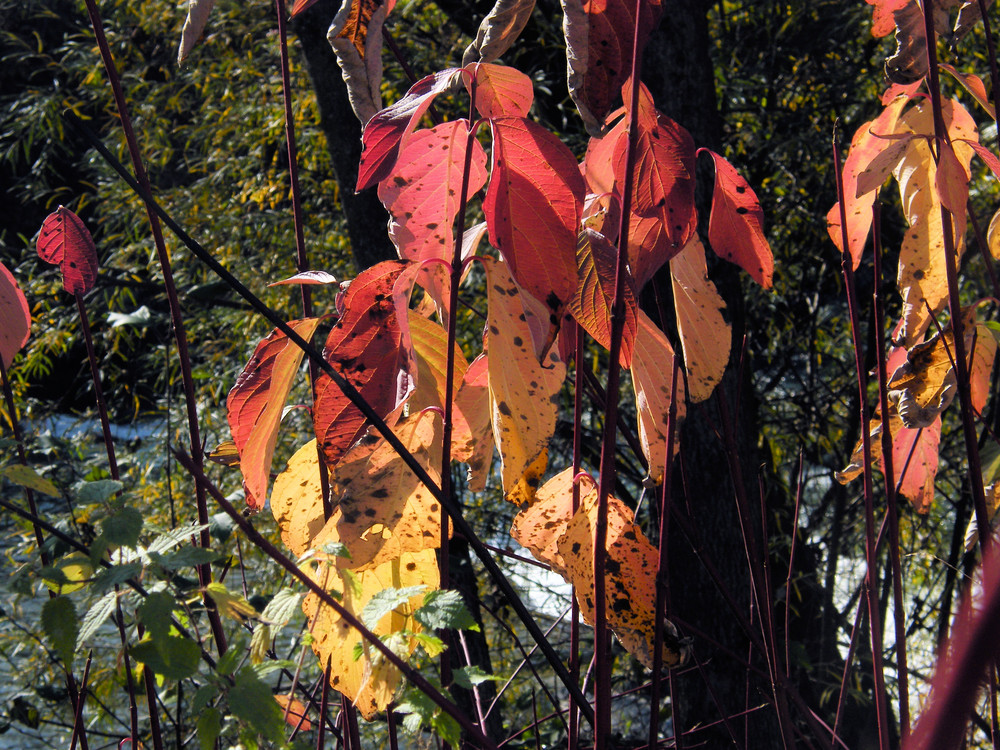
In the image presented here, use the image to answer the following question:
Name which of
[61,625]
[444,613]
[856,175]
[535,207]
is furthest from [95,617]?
[856,175]

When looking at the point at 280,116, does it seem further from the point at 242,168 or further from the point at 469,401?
the point at 469,401

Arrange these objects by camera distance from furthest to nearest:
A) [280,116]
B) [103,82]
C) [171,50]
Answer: [171,50]
[103,82]
[280,116]

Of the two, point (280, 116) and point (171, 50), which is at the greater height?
point (171, 50)

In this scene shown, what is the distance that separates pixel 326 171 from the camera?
239 centimetres

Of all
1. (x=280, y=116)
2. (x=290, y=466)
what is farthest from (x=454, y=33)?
(x=290, y=466)

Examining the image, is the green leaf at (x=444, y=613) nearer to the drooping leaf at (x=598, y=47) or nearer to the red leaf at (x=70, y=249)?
the drooping leaf at (x=598, y=47)

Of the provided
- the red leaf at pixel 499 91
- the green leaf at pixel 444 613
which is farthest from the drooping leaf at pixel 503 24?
the green leaf at pixel 444 613

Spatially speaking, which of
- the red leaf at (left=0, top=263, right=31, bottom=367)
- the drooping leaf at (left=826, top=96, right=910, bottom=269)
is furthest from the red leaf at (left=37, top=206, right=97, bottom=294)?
the drooping leaf at (left=826, top=96, right=910, bottom=269)

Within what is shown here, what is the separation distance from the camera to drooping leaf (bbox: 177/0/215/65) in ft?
1.20

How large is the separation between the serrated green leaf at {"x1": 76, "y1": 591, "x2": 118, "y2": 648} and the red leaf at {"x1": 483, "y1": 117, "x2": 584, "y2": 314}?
22 centimetres

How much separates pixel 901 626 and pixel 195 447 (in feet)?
1.31

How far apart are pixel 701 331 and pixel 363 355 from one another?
17 centimetres

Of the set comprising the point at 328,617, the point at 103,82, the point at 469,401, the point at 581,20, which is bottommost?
the point at 328,617

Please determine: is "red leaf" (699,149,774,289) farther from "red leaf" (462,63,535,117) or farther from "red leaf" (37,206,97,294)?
"red leaf" (37,206,97,294)
